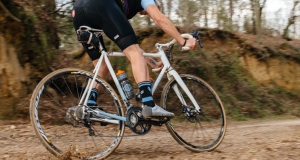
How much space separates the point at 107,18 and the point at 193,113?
5.16ft

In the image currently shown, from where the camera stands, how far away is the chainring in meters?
3.37

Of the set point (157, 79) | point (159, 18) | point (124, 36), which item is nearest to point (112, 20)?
point (124, 36)

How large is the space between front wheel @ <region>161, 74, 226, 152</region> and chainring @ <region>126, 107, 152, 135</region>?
402mm

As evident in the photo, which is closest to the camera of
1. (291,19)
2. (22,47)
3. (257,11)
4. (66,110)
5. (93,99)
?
(66,110)

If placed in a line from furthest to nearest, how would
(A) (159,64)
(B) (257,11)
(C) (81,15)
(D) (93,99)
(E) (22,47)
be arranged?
(B) (257,11)
(E) (22,47)
(A) (159,64)
(D) (93,99)
(C) (81,15)

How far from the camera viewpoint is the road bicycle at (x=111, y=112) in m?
3.22

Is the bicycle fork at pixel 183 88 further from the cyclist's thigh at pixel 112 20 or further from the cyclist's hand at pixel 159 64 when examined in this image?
the cyclist's thigh at pixel 112 20

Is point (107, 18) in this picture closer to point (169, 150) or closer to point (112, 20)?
point (112, 20)

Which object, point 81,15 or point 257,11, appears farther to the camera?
point 257,11

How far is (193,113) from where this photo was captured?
3898 millimetres

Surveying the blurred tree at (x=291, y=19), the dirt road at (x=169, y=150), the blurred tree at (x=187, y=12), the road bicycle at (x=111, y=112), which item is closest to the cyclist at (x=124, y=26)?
the road bicycle at (x=111, y=112)

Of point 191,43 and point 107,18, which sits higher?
point 107,18


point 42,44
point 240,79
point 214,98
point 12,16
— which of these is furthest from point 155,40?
point 214,98

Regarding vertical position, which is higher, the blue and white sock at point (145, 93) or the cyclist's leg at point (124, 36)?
the cyclist's leg at point (124, 36)
